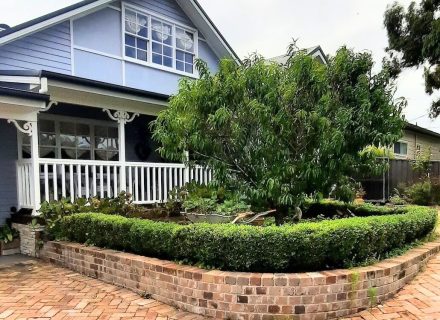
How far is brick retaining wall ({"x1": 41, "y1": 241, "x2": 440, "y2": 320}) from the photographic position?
11.6 ft

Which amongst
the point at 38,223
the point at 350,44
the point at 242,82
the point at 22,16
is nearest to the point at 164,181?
the point at 38,223

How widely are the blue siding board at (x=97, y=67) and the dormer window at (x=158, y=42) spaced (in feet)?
1.64

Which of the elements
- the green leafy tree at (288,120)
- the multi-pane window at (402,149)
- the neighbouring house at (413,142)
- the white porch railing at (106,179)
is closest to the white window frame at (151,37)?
the white porch railing at (106,179)

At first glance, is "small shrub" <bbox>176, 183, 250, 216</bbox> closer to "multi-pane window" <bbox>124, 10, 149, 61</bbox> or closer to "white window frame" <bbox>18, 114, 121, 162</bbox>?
"white window frame" <bbox>18, 114, 121, 162</bbox>

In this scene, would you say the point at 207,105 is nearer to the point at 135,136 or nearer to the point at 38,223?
the point at 38,223

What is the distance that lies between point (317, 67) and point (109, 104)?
15.7 feet

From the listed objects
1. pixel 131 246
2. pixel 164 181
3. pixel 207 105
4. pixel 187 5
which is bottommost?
pixel 131 246

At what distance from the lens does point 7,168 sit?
755cm

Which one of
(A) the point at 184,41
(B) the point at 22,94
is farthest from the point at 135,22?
(B) the point at 22,94

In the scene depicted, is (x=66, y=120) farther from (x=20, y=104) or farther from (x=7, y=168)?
(x=20, y=104)

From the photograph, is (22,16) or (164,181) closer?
(164,181)

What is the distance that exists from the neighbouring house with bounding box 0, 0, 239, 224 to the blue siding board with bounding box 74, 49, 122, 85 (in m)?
0.03

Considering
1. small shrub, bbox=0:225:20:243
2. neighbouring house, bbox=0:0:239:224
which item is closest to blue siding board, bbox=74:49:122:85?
neighbouring house, bbox=0:0:239:224

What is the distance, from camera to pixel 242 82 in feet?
15.6
